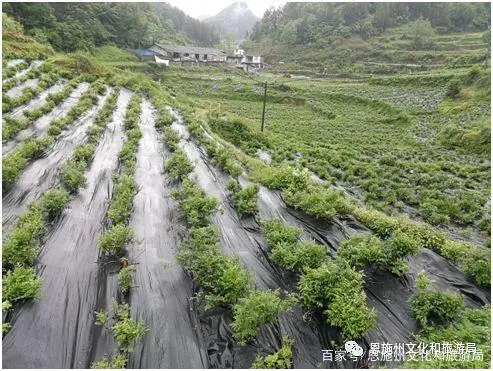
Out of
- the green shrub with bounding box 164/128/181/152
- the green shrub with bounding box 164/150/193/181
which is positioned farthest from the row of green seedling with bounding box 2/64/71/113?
the green shrub with bounding box 164/150/193/181

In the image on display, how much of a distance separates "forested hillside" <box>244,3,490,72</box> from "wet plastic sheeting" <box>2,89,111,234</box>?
6430 cm

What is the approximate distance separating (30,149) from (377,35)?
9710 cm

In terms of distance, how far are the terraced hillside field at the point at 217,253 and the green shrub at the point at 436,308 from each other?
0.11 ft

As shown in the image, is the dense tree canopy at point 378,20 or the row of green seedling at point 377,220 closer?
the row of green seedling at point 377,220

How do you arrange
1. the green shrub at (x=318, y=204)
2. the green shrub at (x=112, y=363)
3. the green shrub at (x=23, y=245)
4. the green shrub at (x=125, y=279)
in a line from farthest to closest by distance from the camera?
1. the green shrub at (x=318, y=204)
2. the green shrub at (x=23, y=245)
3. the green shrub at (x=125, y=279)
4. the green shrub at (x=112, y=363)

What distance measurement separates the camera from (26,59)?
95.9 feet

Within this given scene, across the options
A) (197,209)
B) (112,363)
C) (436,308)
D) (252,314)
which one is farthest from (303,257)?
(112,363)

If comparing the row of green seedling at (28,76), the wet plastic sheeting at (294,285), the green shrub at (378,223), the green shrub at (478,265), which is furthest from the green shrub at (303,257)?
the row of green seedling at (28,76)

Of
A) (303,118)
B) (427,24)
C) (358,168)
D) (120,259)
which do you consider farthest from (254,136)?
(427,24)

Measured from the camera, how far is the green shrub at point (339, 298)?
5.69 metres

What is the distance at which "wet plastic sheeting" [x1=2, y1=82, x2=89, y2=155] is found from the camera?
43.1 ft

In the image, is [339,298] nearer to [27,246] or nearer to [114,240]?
[114,240]

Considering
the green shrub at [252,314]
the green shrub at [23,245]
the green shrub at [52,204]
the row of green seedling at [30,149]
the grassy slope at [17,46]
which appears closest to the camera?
the green shrub at [252,314]

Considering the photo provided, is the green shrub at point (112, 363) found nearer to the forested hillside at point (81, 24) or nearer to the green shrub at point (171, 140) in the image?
the green shrub at point (171, 140)
